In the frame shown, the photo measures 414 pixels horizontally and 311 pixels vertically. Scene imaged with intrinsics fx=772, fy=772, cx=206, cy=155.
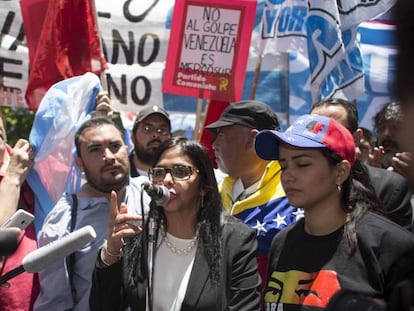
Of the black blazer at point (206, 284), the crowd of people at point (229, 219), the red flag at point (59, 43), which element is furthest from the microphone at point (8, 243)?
the red flag at point (59, 43)

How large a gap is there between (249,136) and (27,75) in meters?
2.44

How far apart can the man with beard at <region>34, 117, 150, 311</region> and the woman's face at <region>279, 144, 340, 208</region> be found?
1.07m

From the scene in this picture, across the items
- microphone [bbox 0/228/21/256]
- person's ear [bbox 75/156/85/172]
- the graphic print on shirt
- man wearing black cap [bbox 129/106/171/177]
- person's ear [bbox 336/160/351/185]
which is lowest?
man wearing black cap [bbox 129/106/171/177]

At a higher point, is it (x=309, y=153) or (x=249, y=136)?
(x=309, y=153)

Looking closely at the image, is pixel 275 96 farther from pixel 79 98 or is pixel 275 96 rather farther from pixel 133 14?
pixel 79 98

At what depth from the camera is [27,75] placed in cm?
607

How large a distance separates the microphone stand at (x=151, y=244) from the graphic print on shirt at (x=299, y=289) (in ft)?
1.64

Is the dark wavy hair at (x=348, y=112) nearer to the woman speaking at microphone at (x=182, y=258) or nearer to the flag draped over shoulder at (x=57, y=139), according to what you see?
the woman speaking at microphone at (x=182, y=258)

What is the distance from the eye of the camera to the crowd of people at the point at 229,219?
286 cm

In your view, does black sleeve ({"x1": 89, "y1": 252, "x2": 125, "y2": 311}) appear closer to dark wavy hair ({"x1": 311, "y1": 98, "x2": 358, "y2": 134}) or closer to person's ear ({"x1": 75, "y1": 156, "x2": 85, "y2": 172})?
person's ear ({"x1": 75, "y1": 156, "x2": 85, "y2": 172})

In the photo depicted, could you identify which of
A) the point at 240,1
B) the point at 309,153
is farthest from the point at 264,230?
the point at 240,1

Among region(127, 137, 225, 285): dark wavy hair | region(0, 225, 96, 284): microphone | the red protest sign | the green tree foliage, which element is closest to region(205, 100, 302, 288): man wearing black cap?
region(127, 137, 225, 285): dark wavy hair

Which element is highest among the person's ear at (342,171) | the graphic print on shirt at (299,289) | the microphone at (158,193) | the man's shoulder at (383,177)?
the person's ear at (342,171)

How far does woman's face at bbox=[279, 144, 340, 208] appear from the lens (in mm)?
2969
